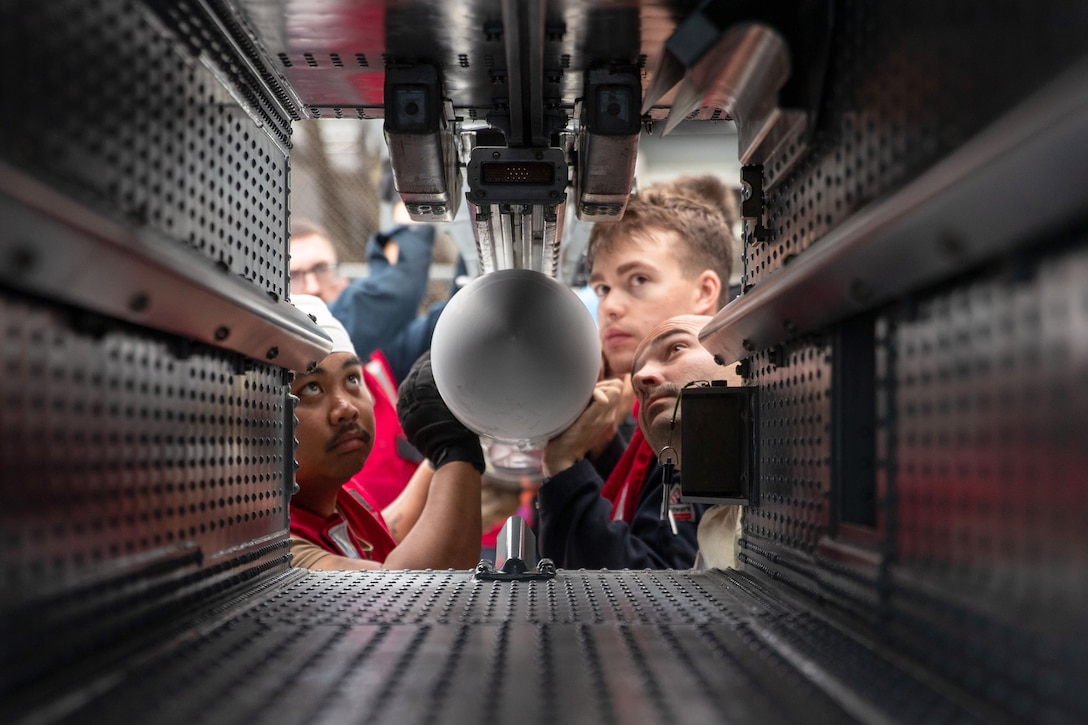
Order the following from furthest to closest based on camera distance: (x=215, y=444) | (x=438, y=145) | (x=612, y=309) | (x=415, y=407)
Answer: (x=612, y=309)
(x=415, y=407)
(x=438, y=145)
(x=215, y=444)

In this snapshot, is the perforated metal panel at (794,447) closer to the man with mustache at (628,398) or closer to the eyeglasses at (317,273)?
the man with mustache at (628,398)

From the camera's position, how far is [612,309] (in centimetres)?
292

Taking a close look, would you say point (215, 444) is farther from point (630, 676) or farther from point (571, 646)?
point (630, 676)

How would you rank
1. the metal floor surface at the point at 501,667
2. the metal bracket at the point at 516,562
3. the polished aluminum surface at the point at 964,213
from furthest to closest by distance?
the metal bracket at the point at 516,562 → the metal floor surface at the point at 501,667 → the polished aluminum surface at the point at 964,213

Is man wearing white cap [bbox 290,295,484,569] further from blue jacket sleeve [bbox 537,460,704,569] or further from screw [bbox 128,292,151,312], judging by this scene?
screw [bbox 128,292,151,312]

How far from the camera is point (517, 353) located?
1.85 meters

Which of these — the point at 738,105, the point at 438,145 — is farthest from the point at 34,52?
the point at 738,105

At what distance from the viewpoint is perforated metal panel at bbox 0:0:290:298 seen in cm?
87

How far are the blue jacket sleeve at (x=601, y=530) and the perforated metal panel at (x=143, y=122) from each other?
116cm

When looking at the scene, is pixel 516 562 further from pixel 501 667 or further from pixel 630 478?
pixel 630 478

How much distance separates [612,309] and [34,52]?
7.15 ft

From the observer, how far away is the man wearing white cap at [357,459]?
230 centimetres

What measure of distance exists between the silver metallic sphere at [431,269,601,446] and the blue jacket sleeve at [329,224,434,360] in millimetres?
2241

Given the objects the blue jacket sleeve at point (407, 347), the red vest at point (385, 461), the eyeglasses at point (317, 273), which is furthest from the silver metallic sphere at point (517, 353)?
the eyeglasses at point (317, 273)
